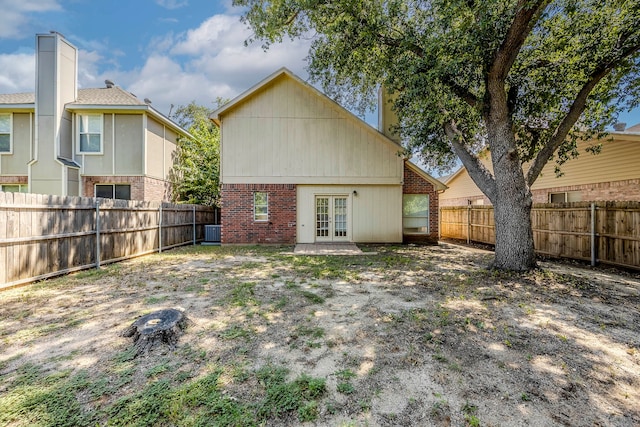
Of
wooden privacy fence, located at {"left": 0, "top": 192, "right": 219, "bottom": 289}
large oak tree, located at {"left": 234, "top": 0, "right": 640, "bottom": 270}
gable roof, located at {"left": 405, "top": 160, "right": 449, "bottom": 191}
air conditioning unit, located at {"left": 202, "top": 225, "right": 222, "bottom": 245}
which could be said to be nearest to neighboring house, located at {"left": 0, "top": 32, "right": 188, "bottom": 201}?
air conditioning unit, located at {"left": 202, "top": 225, "right": 222, "bottom": 245}

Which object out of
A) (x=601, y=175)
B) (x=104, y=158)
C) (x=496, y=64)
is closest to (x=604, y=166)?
(x=601, y=175)

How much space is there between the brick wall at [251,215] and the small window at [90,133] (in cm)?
655

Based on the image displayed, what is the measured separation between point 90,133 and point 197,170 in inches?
200

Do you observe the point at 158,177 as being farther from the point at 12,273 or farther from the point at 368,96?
the point at 368,96

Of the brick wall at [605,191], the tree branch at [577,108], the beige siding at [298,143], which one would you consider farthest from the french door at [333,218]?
the brick wall at [605,191]

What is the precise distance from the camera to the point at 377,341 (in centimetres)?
339

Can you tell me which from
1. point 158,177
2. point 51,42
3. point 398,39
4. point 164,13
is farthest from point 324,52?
point 51,42

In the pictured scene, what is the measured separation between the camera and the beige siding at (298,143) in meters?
11.8

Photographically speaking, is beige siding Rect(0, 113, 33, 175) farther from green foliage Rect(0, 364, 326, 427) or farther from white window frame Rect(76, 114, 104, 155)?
green foliage Rect(0, 364, 326, 427)

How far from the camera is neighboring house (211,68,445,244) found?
462 inches

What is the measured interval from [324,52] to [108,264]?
8740 mm

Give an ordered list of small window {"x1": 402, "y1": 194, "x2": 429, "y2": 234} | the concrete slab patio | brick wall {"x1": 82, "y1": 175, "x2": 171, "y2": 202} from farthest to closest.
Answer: brick wall {"x1": 82, "y1": 175, "x2": 171, "y2": 202}
small window {"x1": 402, "y1": 194, "x2": 429, "y2": 234}
the concrete slab patio

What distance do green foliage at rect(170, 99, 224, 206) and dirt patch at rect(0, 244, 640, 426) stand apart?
10.4m

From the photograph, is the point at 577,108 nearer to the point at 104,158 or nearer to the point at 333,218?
the point at 333,218
